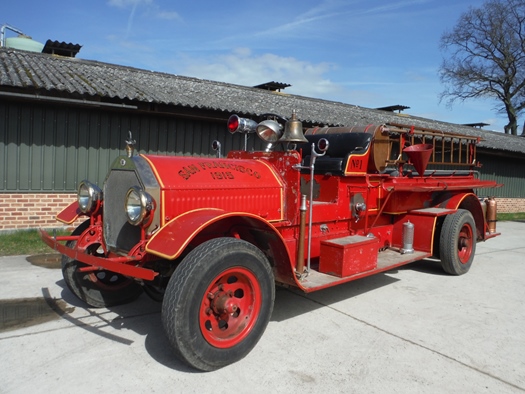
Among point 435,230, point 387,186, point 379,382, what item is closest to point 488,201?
point 435,230

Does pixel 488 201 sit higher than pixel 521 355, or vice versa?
pixel 488 201

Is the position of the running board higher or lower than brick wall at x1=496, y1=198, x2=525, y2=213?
lower

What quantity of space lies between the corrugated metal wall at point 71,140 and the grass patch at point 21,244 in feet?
2.47

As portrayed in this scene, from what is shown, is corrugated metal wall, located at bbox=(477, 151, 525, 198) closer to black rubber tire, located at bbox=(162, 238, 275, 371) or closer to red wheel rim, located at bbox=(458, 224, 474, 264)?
red wheel rim, located at bbox=(458, 224, 474, 264)

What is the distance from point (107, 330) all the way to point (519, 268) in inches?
226

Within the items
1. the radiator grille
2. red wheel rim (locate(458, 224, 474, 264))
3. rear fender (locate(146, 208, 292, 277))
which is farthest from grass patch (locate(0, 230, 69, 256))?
red wheel rim (locate(458, 224, 474, 264))

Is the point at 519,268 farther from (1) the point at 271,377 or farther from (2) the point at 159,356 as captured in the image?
(2) the point at 159,356

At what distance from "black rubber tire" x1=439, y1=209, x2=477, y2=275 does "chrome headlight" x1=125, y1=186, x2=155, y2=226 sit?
3920 mm

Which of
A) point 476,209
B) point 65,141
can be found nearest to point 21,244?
point 65,141

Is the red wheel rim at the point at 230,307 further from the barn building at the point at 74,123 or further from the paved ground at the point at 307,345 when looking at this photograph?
the barn building at the point at 74,123

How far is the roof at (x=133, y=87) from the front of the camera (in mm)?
7227

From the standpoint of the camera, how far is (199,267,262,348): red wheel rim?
297 cm

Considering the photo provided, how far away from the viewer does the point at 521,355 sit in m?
3.36

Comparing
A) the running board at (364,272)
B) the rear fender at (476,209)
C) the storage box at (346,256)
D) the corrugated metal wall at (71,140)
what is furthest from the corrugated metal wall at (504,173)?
the storage box at (346,256)
